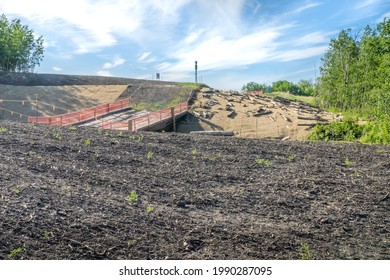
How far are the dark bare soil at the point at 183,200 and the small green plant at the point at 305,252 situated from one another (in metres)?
0.05

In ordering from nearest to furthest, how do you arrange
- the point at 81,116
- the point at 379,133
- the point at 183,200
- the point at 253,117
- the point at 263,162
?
the point at 183,200, the point at 263,162, the point at 379,133, the point at 81,116, the point at 253,117

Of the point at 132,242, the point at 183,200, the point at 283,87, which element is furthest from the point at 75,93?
the point at 283,87

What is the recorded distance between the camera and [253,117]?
40188 millimetres

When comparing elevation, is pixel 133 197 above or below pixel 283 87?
below

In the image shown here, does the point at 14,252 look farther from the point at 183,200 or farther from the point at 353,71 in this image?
the point at 353,71

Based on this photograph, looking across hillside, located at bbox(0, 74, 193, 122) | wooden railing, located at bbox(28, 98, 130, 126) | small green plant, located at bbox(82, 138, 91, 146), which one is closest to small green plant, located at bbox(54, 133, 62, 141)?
small green plant, located at bbox(82, 138, 91, 146)

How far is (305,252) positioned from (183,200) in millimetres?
3684

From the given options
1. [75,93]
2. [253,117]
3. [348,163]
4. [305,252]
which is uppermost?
[75,93]

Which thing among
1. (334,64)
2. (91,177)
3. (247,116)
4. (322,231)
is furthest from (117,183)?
(334,64)

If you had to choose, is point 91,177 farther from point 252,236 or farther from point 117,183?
point 252,236

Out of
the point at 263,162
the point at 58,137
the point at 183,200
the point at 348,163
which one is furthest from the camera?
the point at 58,137

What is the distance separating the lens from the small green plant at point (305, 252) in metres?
8.50

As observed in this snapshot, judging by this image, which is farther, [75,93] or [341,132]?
[75,93]

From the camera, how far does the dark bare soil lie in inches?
333
